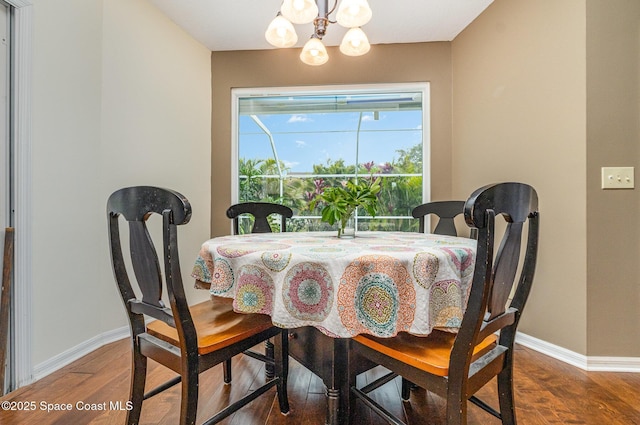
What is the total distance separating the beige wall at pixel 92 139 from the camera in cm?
178

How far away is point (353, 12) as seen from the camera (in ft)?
5.12

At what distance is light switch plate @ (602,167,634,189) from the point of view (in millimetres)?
1818

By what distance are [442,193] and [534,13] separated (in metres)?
1.44

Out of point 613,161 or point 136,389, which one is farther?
point 613,161

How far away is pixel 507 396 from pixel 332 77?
2722 millimetres

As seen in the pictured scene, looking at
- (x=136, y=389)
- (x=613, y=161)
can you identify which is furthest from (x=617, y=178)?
(x=136, y=389)

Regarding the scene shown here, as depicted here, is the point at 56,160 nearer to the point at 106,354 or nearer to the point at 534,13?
the point at 106,354

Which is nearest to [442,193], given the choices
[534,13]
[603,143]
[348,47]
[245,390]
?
[603,143]

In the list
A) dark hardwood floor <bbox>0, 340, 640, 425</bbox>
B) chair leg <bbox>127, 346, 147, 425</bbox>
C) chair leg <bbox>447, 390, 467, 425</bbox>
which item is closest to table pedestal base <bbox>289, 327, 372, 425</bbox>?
dark hardwood floor <bbox>0, 340, 640, 425</bbox>

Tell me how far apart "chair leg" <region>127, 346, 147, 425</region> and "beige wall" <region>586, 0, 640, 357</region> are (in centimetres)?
230

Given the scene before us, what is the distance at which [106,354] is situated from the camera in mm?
2023

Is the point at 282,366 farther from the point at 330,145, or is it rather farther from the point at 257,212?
the point at 330,145

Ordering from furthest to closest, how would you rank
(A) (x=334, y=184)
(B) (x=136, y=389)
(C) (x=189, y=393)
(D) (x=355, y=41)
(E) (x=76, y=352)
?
(A) (x=334, y=184) < (E) (x=76, y=352) < (D) (x=355, y=41) < (B) (x=136, y=389) < (C) (x=189, y=393)

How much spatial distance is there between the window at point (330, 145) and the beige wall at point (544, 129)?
59cm
